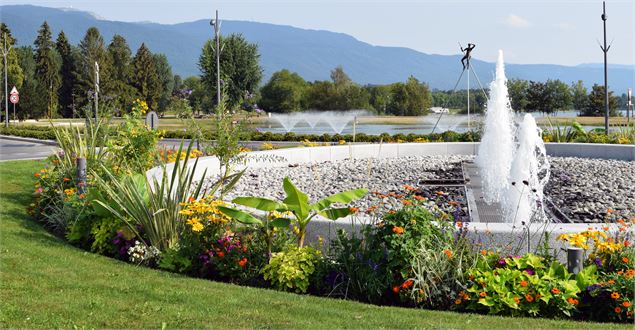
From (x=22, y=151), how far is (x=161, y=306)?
2284 cm

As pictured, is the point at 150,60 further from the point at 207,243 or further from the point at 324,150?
the point at 207,243

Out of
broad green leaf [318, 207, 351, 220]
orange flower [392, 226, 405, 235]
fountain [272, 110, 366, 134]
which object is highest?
fountain [272, 110, 366, 134]

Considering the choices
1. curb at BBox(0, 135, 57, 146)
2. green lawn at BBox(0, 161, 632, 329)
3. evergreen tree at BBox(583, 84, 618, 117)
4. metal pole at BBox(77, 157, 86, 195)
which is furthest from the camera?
evergreen tree at BBox(583, 84, 618, 117)


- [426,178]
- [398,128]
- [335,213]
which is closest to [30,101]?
[398,128]

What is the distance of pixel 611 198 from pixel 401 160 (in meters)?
6.28

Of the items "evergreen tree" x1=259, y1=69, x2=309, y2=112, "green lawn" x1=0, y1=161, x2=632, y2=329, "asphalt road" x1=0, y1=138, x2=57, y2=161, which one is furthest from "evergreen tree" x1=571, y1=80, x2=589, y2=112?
"green lawn" x1=0, y1=161, x2=632, y2=329

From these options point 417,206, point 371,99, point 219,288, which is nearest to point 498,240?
point 417,206

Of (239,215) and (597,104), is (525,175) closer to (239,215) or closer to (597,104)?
(239,215)

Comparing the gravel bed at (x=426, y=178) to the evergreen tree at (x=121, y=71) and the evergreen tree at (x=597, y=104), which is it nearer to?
the evergreen tree at (x=597, y=104)

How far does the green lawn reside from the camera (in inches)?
218

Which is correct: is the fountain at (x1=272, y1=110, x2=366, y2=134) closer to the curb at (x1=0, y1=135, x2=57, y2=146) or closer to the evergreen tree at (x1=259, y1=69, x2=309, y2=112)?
the evergreen tree at (x1=259, y1=69, x2=309, y2=112)

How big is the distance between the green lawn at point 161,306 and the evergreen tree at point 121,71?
60.8 m

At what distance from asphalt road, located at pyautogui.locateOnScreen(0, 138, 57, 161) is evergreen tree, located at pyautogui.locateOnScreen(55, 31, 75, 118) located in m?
40.4

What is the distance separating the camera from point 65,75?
72938 millimetres
